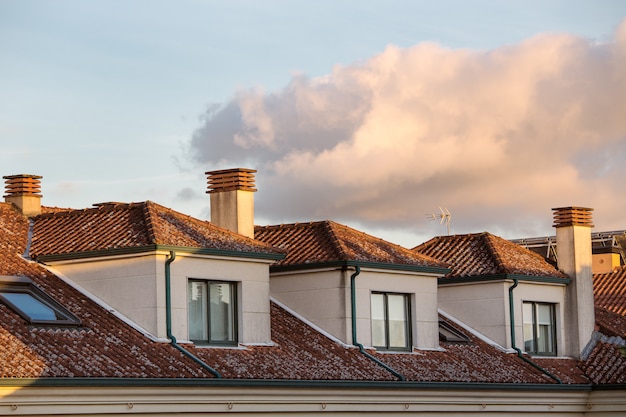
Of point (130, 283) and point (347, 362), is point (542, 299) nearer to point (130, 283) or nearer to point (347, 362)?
point (347, 362)

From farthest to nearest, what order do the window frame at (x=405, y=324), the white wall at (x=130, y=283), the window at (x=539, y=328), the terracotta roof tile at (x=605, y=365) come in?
the window at (x=539, y=328), the terracotta roof tile at (x=605, y=365), the window frame at (x=405, y=324), the white wall at (x=130, y=283)

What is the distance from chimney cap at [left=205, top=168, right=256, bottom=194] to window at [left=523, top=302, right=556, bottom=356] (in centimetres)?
932

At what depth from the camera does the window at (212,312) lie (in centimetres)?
2972

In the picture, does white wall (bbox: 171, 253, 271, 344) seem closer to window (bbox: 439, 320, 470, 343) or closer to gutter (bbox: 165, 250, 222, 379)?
gutter (bbox: 165, 250, 222, 379)

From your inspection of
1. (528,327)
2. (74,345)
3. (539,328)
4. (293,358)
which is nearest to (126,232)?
(74,345)

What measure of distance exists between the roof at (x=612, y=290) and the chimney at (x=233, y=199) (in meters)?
17.2

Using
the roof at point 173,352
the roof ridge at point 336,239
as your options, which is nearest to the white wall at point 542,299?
the roof at point 173,352

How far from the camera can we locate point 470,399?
3344 centimetres

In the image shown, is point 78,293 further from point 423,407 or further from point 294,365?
point 423,407

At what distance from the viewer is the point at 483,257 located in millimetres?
39156

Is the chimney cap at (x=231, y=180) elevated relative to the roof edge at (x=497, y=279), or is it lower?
elevated

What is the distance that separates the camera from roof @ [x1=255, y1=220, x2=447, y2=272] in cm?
3366

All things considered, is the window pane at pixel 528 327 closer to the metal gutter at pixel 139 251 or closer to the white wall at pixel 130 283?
the metal gutter at pixel 139 251

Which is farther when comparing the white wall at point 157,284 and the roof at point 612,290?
the roof at point 612,290
